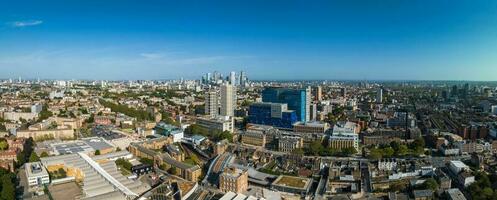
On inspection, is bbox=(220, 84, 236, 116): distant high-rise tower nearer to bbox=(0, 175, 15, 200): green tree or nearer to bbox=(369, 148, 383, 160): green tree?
bbox=(369, 148, 383, 160): green tree

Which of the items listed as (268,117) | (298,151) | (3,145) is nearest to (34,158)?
(3,145)

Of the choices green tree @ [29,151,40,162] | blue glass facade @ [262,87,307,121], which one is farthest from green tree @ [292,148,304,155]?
green tree @ [29,151,40,162]

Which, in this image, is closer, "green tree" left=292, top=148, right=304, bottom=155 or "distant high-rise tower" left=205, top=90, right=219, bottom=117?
"green tree" left=292, top=148, right=304, bottom=155

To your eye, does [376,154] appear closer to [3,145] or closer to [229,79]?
[3,145]

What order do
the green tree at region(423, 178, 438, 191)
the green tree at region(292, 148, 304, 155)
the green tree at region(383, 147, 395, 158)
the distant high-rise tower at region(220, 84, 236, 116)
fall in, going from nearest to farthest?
the green tree at region(423, 178, 438, 191) < the green tree at region(383, 147, 395, 158) < the green tree at region(292, 148, 304, 155) < the distant high-rise tower at region(220, 84, 236, 116)

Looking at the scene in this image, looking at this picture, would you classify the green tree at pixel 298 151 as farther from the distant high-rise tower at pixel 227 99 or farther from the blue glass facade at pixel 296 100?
the distant high-rise tower at pixel 227 99

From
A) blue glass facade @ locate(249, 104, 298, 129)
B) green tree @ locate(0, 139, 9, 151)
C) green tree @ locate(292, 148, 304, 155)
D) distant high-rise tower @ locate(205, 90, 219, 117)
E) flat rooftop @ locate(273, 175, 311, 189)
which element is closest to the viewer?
flat rooftop @ locate(273, 175, 311, 189)

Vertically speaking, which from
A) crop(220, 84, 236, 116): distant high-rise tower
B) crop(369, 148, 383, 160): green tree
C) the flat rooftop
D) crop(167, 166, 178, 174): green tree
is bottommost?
the flat rooftop

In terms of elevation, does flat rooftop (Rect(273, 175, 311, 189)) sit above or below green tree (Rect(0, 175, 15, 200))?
below
